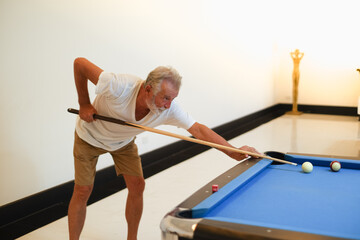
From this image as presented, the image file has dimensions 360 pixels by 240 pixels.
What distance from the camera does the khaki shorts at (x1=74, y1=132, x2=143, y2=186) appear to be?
7.55 feet

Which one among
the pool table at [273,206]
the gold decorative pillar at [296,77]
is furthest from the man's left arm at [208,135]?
the gold decorative pillar at [296,77]

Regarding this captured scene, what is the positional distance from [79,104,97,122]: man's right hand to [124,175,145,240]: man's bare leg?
1.43ft

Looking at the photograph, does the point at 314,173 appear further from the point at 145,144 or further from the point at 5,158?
the point at 145,144

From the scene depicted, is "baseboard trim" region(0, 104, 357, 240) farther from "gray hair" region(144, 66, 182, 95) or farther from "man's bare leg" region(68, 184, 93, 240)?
"gray hair" region(144, 66, 182, 95)

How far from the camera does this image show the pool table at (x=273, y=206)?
1.33 m

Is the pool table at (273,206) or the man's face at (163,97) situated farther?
the man's face at (163,97)

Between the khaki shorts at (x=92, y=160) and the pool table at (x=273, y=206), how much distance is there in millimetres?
672

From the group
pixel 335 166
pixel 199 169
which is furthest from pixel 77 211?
pixel 199 169

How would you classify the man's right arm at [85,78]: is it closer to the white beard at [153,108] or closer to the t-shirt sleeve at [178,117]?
the white beard at [153,108]

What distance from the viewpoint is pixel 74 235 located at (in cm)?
229

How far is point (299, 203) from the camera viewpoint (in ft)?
5.34

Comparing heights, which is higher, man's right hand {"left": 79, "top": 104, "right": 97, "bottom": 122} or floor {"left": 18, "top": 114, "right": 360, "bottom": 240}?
man's right hand {"left": 79, "top": 104, "right": 97, "bottom": 122}

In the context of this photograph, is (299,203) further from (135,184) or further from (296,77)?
(296,77)

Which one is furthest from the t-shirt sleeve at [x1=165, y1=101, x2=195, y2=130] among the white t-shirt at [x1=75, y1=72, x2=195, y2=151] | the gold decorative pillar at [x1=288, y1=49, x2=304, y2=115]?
the gold decorative pillar at [x1=288, y1=49, x2=304, y2=115]
